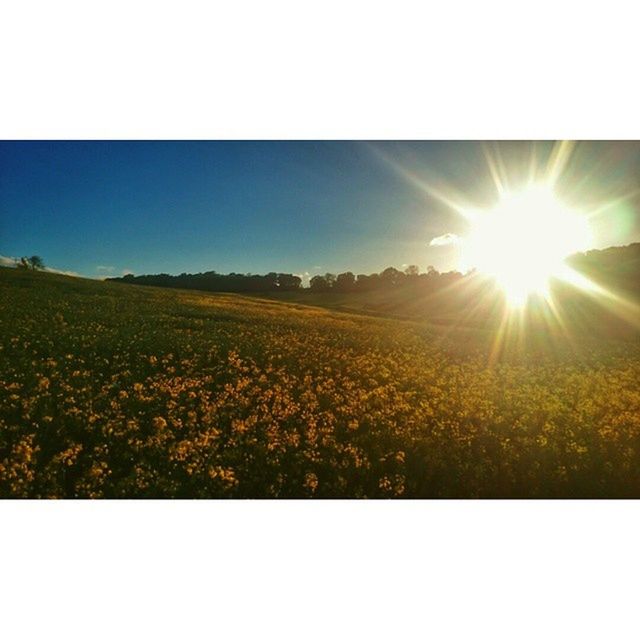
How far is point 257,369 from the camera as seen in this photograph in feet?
33.0

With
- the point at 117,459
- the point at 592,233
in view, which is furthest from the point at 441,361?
the point at 117,459

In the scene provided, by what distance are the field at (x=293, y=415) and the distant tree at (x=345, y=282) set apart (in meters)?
1.64

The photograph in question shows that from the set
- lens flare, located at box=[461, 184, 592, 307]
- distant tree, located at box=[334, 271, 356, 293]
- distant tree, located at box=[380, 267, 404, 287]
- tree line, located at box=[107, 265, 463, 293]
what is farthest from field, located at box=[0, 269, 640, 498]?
lens flare, located at box=[461, 184, 592, 307]

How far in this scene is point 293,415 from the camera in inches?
326

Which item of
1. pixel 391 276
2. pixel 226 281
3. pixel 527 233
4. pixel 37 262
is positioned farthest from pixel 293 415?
pixel 37 262

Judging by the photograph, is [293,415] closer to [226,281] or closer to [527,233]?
[226,281]

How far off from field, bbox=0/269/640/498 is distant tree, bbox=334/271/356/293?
1.64 metres

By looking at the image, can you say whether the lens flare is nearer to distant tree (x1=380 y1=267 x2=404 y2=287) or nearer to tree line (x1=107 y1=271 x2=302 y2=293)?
distant tree (x1=380 y1=267 x2=404 y2=287)

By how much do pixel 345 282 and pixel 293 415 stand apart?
5.25m

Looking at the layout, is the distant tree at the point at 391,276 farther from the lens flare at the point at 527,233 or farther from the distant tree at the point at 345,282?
the lens flare at the point at 527,233

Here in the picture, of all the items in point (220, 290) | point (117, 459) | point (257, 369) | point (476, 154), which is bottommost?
point (117, 459)
